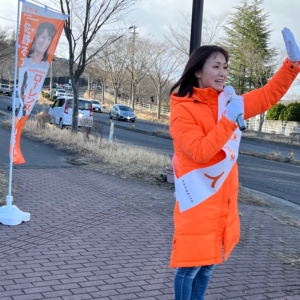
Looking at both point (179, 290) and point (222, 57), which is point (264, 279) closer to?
point (179, 290)

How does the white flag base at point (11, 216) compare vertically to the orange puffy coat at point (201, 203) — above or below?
below

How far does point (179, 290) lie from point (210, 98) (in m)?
1.13

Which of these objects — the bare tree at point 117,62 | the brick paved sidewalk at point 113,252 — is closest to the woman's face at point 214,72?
the brick paved sidewalk at point 113,252

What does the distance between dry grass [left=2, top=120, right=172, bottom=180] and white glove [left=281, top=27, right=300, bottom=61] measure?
669cm

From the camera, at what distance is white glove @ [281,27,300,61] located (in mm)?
2096

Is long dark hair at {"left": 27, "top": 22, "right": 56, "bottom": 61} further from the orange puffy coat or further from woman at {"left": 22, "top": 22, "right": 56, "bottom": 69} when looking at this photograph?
the orange puffy coat

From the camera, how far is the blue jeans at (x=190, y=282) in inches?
82.4

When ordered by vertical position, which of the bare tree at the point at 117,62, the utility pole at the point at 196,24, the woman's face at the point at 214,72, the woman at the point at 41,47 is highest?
the bare tree at the point at 117,62

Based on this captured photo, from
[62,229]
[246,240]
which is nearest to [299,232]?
[246,240]

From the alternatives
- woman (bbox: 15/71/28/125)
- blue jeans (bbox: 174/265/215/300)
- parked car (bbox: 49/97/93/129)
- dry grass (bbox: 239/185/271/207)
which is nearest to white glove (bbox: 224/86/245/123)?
blue jeans (bbox: 174/265/215/300)

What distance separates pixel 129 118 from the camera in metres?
31.5

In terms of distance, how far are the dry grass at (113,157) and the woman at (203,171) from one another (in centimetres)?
656

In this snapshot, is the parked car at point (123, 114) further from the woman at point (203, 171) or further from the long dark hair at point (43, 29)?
the woman at point (203, 171)

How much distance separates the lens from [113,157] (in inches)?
404
